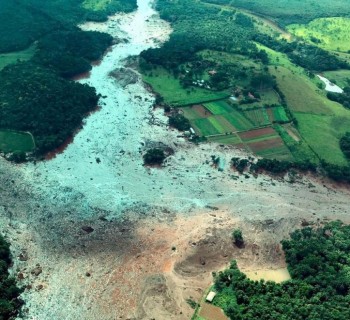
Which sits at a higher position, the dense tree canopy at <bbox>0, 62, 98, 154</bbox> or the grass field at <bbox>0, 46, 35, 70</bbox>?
the dense tree canopy at <bbox>0, 62, 98, 154</bbox>

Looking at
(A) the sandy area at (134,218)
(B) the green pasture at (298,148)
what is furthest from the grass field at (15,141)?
(B) the green pasture at (298,148)

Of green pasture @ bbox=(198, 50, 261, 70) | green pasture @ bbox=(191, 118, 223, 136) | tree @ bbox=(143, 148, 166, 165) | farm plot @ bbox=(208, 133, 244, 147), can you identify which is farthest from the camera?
green pasture @ bbox=(198, 50, 261, 70)

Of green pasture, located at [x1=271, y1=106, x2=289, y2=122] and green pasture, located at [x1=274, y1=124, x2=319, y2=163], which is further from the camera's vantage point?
green pasture, located at [x1=271, y1=106, x2=289, y2=122]

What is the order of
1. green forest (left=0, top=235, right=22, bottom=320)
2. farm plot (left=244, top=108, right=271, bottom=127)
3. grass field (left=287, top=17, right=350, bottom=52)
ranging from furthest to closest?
grass field (left=287, top=17, right=350, bottom=52) < farm plot (left=244, top=108, right=271, bottom=127) < green forest (left=0, top=235, right=22, bottom=320)

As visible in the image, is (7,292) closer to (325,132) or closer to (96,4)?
(325,132)

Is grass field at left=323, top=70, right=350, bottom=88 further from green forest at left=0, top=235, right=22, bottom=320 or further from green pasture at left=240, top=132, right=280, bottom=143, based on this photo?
green forest at left=0, top=235, right=22, bottom=320

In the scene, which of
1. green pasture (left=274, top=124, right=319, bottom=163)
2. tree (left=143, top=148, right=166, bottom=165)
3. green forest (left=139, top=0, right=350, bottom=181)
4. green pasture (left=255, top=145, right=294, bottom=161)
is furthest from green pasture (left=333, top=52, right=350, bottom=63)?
tree (left=143, top=148, right=166, bottom=165)

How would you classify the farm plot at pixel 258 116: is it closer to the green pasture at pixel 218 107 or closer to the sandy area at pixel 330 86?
the green pasture at pixel 218 107
